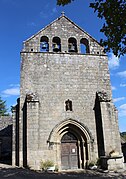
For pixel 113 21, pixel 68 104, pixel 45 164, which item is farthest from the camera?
pixel 68 104

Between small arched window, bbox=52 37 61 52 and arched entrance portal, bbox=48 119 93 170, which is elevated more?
small arched window, bbox=52 37 61 52

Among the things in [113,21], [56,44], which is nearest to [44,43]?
[56,44]

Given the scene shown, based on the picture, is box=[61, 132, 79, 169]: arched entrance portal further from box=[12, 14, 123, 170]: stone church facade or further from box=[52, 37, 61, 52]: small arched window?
box=[52, 37, 61, 52]: small arched window

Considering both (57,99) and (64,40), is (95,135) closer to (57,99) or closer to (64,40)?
(57,99)

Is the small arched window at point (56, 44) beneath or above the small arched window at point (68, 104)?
above

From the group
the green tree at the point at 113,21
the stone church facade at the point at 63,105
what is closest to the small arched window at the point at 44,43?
the stone church facade at the point at 63,105

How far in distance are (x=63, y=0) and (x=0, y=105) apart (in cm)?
4591

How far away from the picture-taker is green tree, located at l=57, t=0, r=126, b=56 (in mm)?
4672

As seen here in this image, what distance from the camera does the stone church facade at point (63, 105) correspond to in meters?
12.5

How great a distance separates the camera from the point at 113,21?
15.8 feet

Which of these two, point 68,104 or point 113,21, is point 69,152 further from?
point 113,21

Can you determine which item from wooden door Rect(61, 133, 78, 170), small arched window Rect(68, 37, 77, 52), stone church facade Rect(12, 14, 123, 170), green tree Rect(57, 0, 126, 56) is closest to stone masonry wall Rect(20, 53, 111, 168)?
stone church facade Rect(12, 14, 123, 170)

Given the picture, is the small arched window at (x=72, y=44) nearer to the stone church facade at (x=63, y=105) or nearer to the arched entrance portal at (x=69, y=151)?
the stone church facade at (x=63, y=105)

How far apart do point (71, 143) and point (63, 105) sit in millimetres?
2684
